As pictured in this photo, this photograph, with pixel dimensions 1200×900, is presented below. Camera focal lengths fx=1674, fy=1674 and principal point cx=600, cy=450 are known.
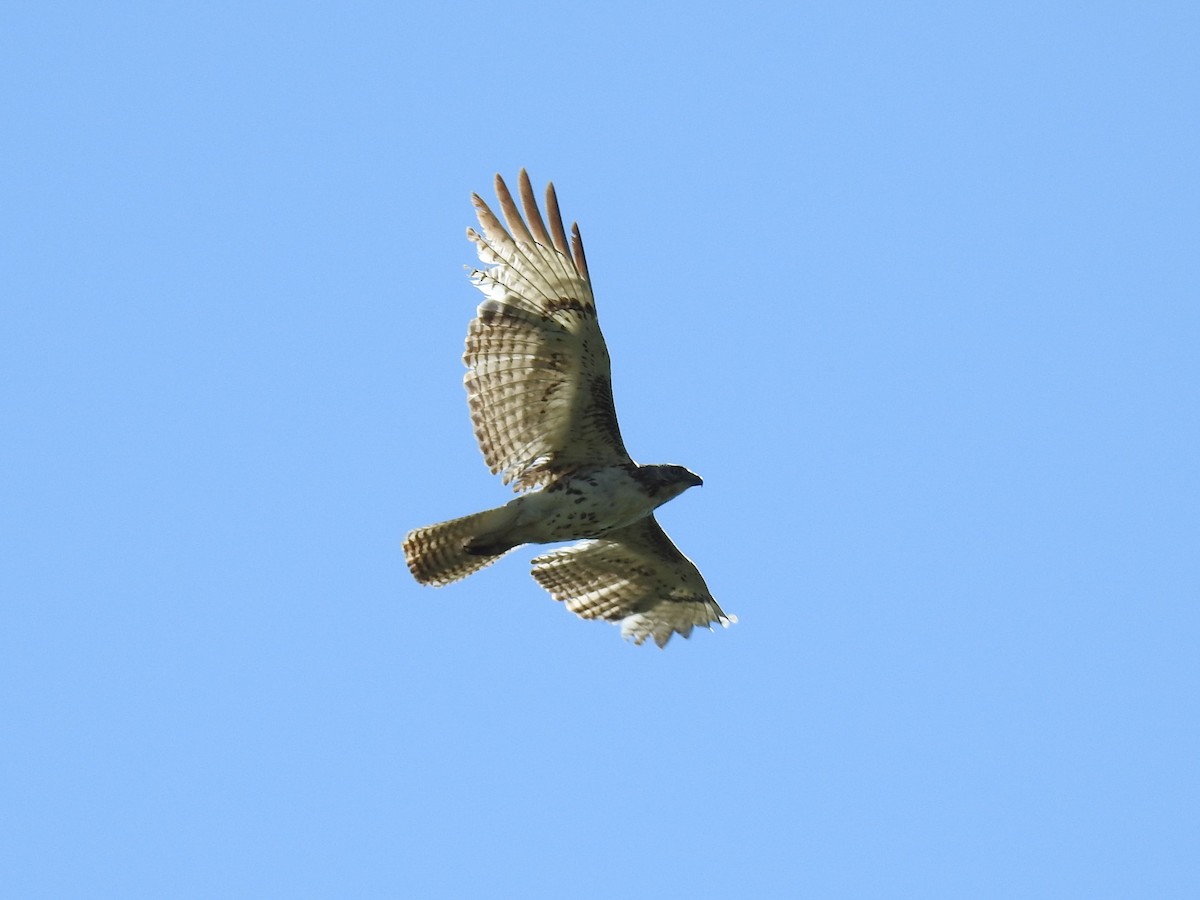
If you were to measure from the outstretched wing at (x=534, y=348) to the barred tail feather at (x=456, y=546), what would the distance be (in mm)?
470

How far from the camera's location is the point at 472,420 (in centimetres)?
1384

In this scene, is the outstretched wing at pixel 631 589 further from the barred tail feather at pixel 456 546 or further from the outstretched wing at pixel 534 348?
the outstretched wing at pixel 534 348

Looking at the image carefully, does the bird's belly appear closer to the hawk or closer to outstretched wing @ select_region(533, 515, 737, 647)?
the hawk

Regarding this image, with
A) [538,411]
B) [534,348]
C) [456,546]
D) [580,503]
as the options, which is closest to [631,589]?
[580,503]

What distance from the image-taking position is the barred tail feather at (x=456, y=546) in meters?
14.0

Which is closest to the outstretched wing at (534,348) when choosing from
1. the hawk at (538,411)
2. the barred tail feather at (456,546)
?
the hawk at (538,411)

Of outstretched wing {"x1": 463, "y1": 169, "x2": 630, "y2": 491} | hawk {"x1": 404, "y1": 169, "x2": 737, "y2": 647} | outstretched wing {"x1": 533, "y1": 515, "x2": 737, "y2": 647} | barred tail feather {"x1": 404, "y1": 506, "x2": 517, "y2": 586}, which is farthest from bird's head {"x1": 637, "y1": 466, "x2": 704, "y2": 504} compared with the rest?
outstretched wing {"x1": 533, "y1": 515, "x2": 737, "y2": 647}

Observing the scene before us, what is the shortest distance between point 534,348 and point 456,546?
74.9 inches

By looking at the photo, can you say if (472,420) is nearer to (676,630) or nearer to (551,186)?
(551,186)

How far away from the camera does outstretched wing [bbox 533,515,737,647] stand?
51.5 feet

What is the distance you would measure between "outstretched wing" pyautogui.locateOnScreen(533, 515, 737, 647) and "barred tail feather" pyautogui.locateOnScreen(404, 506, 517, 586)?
159cm

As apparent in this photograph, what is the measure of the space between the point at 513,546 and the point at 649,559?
1.87 metres

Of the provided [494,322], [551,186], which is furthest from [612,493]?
[551,186]

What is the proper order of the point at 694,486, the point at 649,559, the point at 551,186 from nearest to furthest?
the point at 551,186, the point at 694,486, the point at 649,559
